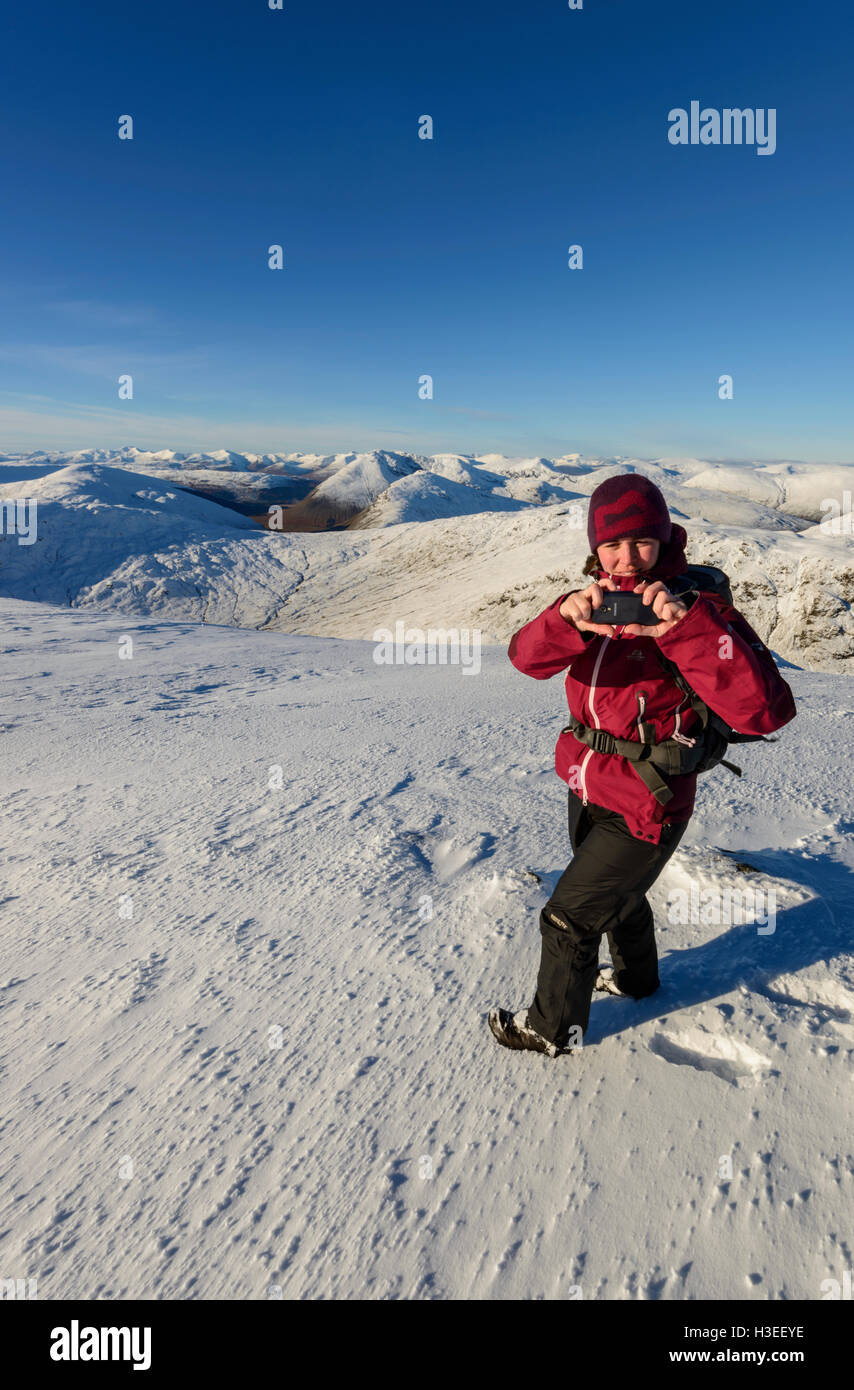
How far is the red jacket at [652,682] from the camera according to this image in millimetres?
2072

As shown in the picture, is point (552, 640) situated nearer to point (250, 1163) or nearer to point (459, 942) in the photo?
point (459, 942)

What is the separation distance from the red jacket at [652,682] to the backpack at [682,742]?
0.10 feet

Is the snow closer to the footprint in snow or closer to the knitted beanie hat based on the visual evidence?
the footprint in snow

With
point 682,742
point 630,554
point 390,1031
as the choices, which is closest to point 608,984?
point 390,1031

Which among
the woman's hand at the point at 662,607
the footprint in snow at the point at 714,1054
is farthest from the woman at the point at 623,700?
the footprint in snow at the point at 714,1054

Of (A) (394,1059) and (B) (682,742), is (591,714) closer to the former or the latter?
(B) (682,742)

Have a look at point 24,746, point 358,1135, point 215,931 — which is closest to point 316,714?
point 24,746

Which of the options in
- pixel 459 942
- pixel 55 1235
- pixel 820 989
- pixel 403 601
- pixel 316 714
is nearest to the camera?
pixel 55 1235

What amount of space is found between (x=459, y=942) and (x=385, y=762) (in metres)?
2.70

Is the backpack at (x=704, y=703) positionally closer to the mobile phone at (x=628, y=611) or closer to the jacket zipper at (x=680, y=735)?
the jacket zipper at (x=680, y=735)

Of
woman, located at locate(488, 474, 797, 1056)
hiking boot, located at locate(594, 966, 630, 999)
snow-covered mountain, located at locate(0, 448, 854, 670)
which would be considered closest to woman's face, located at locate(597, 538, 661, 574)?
woman, located at locate(488, 474, 797, 1056)

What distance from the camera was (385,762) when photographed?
5.88m

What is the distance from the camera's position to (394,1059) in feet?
8.64
